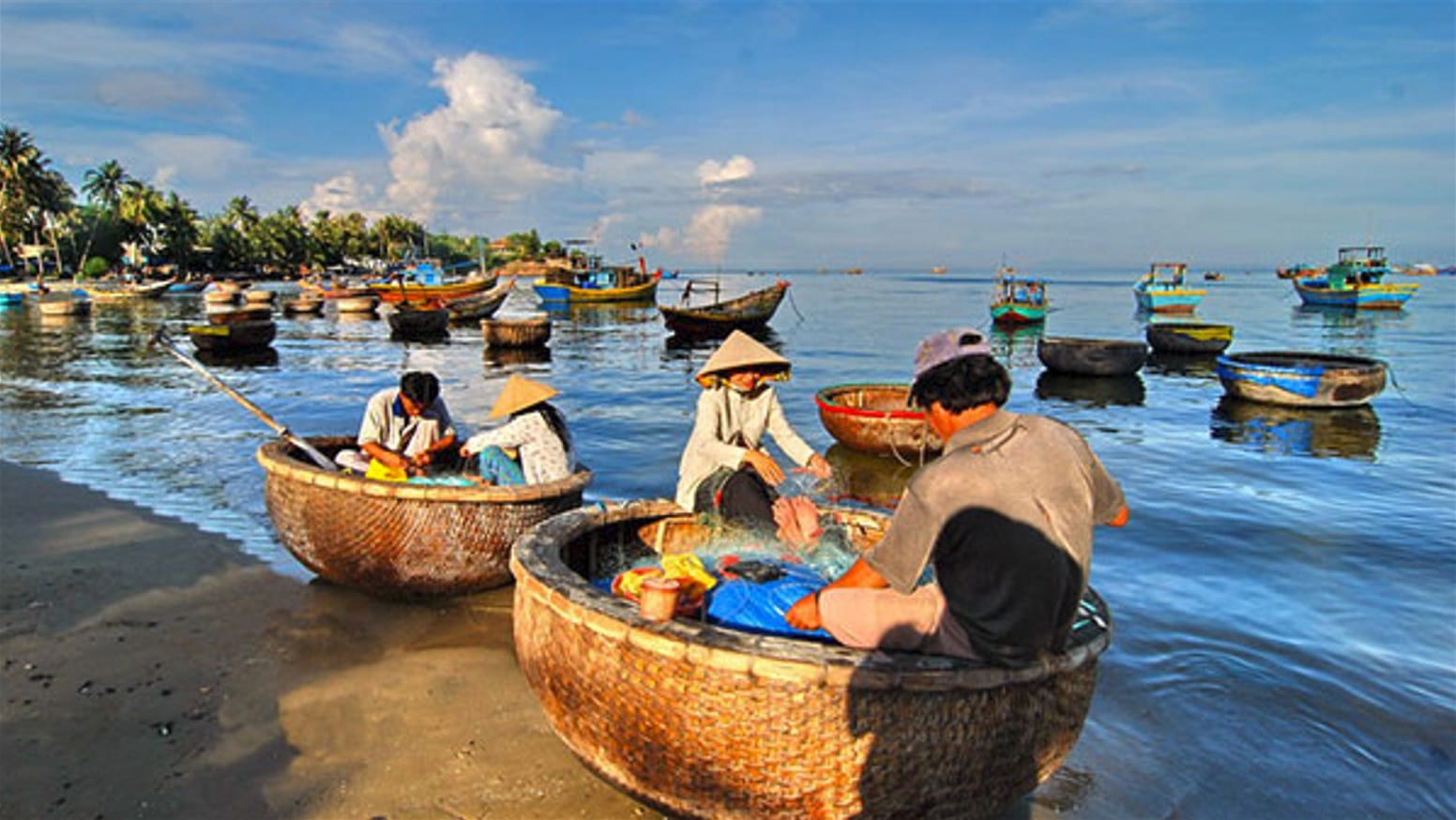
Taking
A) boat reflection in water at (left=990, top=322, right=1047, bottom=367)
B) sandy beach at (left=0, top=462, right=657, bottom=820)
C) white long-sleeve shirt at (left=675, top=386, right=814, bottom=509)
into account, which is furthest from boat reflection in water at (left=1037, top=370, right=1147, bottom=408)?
sandy beach at (left=0, top=462, right=657, bottom=820)

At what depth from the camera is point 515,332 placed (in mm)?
22594

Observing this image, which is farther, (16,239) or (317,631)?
(16,239)

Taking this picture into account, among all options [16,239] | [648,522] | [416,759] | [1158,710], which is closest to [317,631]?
[416,759]

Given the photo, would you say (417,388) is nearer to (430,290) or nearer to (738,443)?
(738,443)

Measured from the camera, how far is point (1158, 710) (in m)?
4.09

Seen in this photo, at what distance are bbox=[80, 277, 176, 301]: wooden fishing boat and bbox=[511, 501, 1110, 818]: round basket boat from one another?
168 feet

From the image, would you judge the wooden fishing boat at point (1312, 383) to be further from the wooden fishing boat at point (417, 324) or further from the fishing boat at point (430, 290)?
the fishing boat at point (430, 290)

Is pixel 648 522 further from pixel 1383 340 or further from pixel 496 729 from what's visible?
pixel 1383 340

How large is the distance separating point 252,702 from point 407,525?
1.11m

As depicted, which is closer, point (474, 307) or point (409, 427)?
point (409, 427)

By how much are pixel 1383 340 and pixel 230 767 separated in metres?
36.5

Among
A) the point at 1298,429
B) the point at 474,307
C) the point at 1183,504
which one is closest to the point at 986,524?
the point at 1183,504

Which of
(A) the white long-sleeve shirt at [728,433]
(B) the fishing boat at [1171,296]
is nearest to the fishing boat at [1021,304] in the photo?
(B) the fishing boat at [1171,296]

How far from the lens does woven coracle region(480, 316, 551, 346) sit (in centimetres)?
2259
